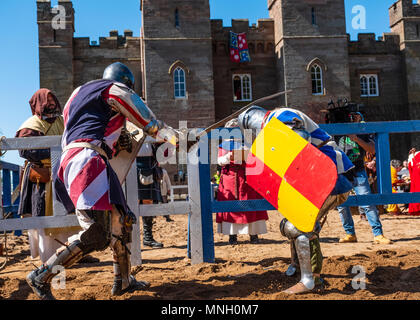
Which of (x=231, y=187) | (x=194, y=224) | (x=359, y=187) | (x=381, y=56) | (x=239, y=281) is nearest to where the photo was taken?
(x=239, y=281)

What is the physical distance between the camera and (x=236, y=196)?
600 cm

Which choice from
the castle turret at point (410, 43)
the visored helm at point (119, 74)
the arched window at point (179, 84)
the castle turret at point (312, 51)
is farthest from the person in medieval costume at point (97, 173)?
the castle turret at point (410, 43)

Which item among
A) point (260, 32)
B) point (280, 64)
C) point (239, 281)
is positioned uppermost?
point (260, 32)

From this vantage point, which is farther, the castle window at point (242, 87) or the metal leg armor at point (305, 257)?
the castle window at point (242, 87)

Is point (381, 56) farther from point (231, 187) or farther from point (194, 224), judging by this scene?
point (194, 224)

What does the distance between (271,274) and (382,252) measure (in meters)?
1.40

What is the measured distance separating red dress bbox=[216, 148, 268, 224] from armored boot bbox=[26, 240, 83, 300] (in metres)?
3.29

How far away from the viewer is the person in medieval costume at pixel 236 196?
5.86m

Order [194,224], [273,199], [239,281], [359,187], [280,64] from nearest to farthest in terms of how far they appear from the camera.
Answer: [273,199] → [239,281] → [194,224] → [359,187] → [280,64]

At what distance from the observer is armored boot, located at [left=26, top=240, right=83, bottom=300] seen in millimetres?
2812

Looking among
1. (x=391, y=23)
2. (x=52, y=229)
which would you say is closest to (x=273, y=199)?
(x=52, y=229)

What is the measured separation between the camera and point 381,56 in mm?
27531

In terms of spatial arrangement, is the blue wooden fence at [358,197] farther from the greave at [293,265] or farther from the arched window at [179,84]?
the arched window at [179,84]

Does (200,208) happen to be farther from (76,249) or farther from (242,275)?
(76,249)
